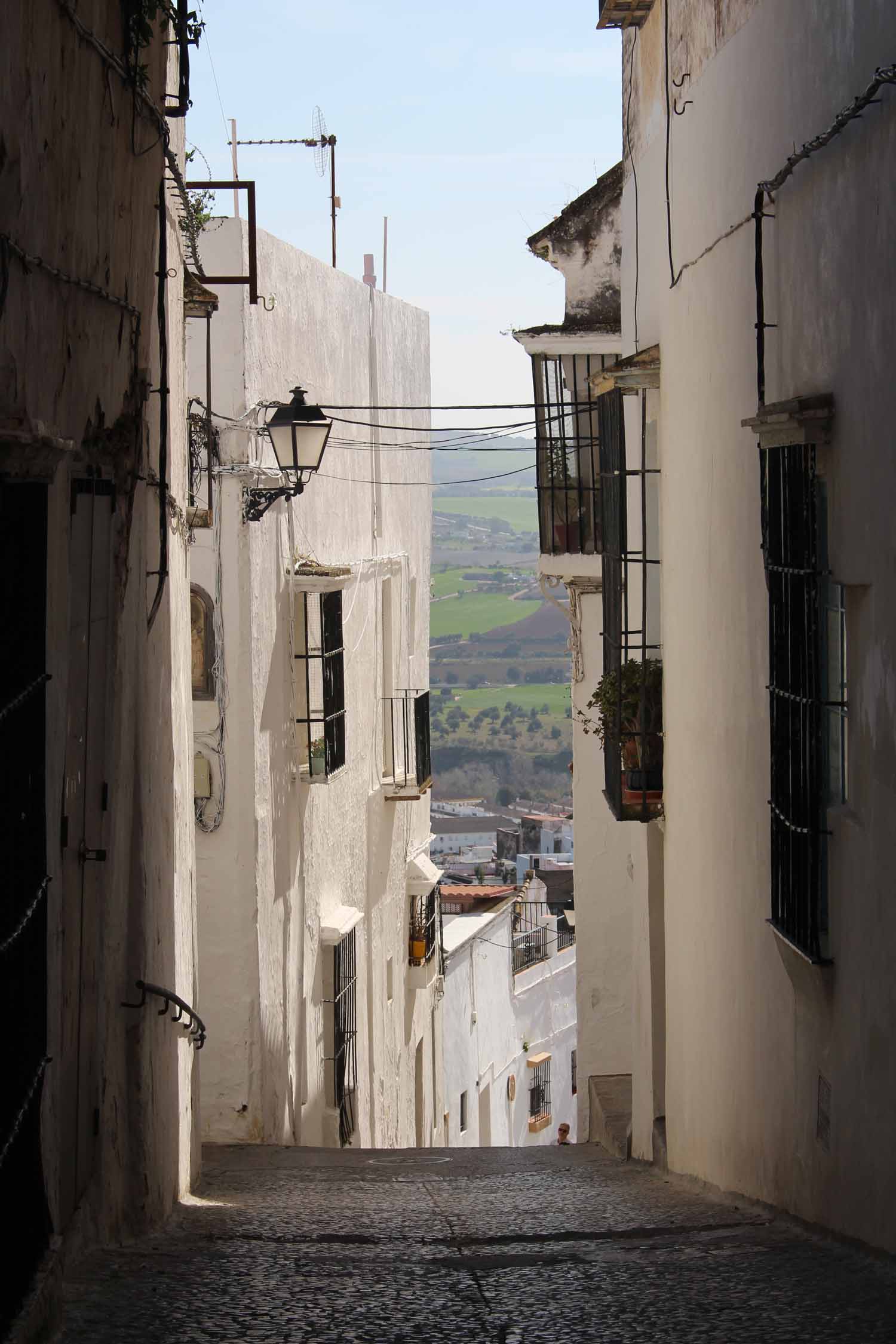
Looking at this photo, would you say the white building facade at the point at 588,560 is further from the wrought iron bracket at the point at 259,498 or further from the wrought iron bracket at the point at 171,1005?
the wrought iron bracket at the point at 171,1005

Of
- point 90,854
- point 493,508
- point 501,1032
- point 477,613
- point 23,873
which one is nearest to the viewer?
point 23,873

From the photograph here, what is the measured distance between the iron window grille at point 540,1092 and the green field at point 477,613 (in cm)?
9459

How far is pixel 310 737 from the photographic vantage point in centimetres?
1271

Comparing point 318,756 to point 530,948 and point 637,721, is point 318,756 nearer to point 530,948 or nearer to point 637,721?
point 637,721

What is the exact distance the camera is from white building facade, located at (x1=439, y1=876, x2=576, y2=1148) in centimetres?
2233

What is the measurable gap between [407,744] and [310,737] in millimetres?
4647

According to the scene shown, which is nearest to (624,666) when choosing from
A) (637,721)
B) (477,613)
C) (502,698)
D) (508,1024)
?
(637,721)

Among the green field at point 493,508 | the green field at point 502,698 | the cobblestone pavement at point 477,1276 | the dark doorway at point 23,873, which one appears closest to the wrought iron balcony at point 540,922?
the cobblestone pavement at point 477,1276

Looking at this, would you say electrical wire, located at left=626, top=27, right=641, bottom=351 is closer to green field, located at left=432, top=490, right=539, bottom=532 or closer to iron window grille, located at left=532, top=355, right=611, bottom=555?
iron window grille, located at left=532, top=355, right=611, bottom=555

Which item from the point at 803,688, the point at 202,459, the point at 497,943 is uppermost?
the point at 202,459

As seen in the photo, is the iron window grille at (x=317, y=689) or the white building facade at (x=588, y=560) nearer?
the iron window grille at (x=317, y=689)

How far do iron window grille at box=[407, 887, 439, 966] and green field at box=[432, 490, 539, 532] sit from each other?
14930 centimetres

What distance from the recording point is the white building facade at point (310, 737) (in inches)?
442

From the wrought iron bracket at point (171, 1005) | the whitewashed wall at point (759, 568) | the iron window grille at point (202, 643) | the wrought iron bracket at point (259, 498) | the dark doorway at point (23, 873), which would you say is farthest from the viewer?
the iron window grille at point (202, 643)
